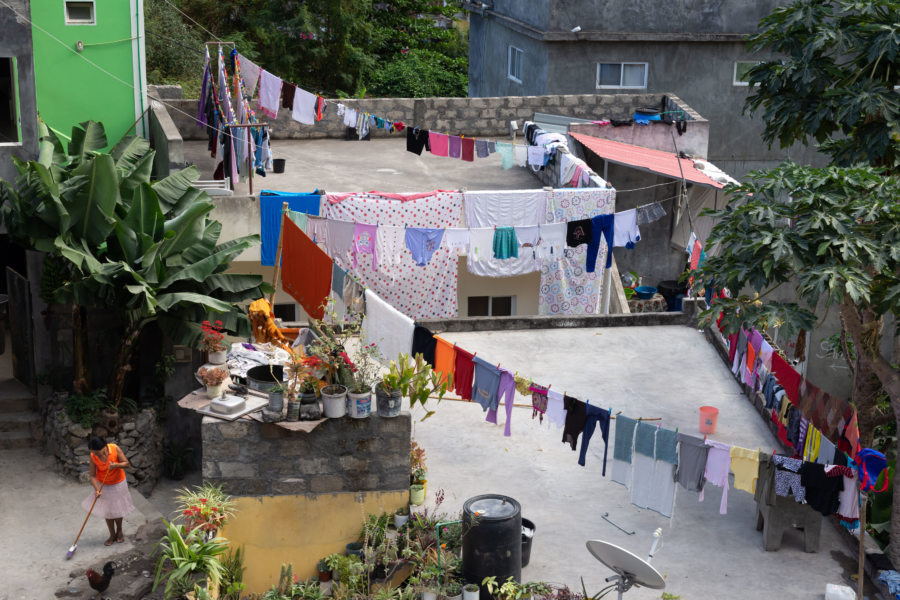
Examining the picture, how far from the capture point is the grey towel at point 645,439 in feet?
42.0

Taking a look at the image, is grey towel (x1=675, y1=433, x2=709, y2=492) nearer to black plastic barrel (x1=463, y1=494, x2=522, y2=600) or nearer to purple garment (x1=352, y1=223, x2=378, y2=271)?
black plastic barrel (x1=463, y1=494, x2=522, y2=600)

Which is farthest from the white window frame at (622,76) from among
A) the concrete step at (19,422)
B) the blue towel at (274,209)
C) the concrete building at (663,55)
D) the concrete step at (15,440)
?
the concrete step at (15,440)

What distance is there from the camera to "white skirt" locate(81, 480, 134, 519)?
15.2 m

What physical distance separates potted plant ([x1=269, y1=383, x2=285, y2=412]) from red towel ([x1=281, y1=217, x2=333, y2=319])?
3.97 meters

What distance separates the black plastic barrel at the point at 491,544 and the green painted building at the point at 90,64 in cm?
1154

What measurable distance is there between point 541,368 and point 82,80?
9626 mm

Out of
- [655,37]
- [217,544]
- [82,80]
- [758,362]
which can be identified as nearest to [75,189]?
[82,80]

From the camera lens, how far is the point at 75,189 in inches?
651

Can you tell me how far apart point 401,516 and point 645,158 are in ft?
44.4

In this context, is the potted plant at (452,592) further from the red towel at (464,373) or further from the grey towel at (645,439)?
the red towel at (464,373)

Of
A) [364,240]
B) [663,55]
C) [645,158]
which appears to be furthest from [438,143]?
[663,55]

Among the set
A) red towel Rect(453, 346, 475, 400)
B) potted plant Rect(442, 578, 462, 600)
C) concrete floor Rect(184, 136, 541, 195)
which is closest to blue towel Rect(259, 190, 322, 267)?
concrete floor Rect(184, 136, 541, 195)

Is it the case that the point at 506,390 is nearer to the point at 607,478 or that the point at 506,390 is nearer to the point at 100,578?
the point at 607,478

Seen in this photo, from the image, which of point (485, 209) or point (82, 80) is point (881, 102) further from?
point (82, 80)
